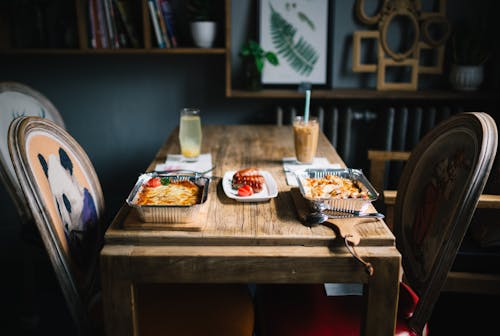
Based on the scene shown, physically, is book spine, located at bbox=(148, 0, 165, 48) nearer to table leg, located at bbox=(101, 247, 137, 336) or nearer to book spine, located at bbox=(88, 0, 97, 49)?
book spine, located at bbox=(88, 0, 97, 49)

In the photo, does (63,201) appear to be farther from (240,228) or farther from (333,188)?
(333,188)

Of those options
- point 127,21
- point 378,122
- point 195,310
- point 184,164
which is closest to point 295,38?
point 378,122

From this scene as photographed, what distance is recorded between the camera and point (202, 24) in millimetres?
2676

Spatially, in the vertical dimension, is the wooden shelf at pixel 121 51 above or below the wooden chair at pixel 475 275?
above

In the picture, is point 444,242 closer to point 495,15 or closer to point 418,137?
point 418,137

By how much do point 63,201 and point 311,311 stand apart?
731mm

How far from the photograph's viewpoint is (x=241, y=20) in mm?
2898

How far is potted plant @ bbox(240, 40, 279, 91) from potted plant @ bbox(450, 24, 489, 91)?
3.33 feet

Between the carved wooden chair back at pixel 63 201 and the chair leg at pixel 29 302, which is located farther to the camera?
the chair leg at pixel 29 302

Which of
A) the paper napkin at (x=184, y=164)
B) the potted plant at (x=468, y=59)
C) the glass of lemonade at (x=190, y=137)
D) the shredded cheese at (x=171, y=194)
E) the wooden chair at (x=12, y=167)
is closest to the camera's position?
the shredded cheese at (x=171, y=194)

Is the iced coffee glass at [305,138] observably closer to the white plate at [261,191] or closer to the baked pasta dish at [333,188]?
the white plate at [261,191]

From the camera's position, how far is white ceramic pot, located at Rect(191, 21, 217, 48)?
8.80 feet

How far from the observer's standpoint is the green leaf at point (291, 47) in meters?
2.87

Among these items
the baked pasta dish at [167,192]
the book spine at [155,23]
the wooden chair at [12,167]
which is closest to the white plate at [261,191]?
the baked pasta dish at [167,192]
